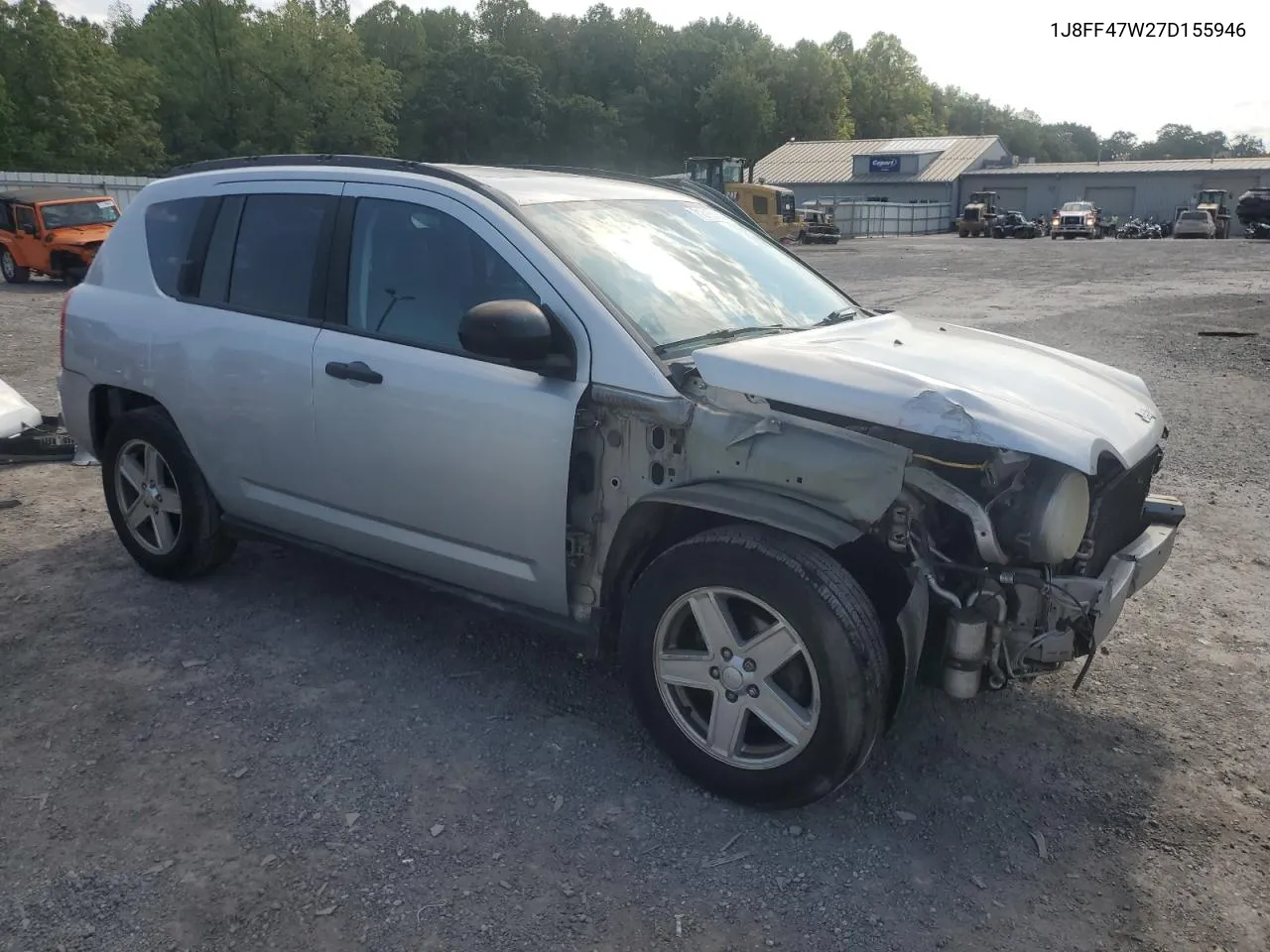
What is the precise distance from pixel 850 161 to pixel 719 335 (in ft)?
246

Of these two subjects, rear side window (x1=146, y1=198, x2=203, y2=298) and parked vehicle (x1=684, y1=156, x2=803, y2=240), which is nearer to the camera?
rear side window (x1=146, y1=198, x2=203, y2=298)

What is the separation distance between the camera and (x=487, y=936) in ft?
8.61

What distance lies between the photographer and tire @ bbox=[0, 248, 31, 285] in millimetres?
21141

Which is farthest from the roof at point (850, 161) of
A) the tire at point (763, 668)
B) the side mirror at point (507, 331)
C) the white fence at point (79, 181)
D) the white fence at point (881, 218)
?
the tire at point (763, 668)

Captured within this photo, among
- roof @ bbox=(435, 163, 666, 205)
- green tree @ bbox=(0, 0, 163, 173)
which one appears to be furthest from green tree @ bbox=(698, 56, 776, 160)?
roof @ bbox=(435, 163, 666, 205)

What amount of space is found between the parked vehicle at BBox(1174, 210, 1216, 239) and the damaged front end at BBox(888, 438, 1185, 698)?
170 ft

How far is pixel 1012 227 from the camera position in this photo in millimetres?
50750

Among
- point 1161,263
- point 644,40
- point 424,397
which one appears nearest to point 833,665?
point 424,397

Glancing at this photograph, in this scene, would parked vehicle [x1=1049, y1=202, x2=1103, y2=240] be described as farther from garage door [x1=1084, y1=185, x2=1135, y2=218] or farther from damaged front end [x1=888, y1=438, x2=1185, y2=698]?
damaged front end [x1=888, y1=438, x2=1185, y2=698]

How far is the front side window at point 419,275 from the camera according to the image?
359cm

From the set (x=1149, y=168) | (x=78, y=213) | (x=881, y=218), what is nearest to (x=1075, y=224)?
(x=881, y=218)

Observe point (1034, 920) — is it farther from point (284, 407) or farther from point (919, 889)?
point (284, 407)

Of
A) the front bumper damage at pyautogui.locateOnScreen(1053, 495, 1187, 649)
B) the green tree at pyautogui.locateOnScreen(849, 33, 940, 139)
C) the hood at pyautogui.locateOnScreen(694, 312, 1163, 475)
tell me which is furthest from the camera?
the green tree at pyautogui.locateOnScreen(849, 33, 940, 139)

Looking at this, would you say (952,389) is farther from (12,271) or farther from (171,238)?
(12,271)
